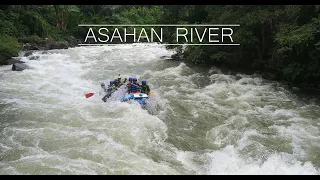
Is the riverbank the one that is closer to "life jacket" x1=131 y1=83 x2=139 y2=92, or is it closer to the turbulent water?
the turbulent water

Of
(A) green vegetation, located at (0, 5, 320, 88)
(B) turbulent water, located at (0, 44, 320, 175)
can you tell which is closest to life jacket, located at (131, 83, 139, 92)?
(B) turbulent water, located at (0, 44, 320, 175)

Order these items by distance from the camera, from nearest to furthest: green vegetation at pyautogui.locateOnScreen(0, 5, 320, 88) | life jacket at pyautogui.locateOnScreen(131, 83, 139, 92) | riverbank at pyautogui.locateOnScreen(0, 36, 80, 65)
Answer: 1. life jacket at pyautogui.locateOnScreen(131, 83, 139, 92)
2. green vegetation at pyautogui.locateOnScreen(0, 5, 320, 88)
3. riverbank at pyautogui.locateOnScreen(0, 36, 80, 65)

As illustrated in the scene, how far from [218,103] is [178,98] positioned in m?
1.31

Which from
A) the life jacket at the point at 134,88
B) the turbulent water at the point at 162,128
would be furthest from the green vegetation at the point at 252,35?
the life jacket at the point at 134,88

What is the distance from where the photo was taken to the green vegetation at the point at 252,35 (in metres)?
9.81

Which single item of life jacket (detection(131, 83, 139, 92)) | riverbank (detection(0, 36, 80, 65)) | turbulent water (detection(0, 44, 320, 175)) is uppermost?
riverbank (detection(0, 36, 80, 65))

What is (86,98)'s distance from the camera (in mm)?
9953

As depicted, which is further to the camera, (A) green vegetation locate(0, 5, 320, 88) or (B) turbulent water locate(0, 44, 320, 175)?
(A) green vegetation locate(0, 5, 320, 88)

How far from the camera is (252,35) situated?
1206 cm

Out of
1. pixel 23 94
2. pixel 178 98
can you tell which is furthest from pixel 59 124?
pixel 178 98

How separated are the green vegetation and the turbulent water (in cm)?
87

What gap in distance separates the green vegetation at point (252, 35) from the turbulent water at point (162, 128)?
34.3 inches

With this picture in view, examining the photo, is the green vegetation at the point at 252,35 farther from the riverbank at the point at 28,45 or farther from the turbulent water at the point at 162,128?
the turbulent water at the point at 162,128

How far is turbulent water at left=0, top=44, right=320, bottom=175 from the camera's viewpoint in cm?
598
